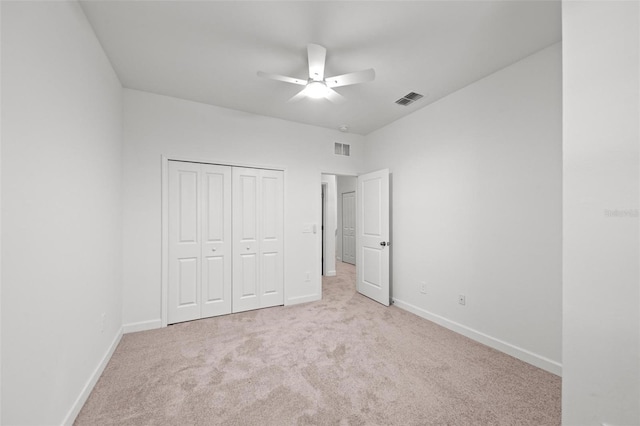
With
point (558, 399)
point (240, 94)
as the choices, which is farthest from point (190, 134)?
point (558, 399)

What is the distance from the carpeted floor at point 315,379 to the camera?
5.21 feet

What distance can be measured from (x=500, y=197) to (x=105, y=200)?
3732 mm

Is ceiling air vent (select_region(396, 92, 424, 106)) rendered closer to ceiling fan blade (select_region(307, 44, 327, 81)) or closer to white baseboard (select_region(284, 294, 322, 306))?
ceiling fan blade (select_region(307, 44, 327, 81))

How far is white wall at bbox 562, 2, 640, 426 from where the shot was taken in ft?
3.20

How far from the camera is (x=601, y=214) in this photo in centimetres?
105

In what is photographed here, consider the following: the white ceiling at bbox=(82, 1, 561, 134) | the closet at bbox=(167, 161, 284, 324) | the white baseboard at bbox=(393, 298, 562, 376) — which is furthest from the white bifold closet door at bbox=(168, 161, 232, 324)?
the white baseboard at bbox=(393, 298, 562, 376)

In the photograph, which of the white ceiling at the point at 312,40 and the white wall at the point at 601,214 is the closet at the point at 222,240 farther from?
the white wall at the point at 601,214

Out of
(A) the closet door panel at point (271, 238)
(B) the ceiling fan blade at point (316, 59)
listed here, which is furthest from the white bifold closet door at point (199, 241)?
(B) the ceiling fan blade at point (316, 59)

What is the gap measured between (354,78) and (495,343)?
2849 millimetres

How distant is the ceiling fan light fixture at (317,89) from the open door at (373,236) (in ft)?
5.67

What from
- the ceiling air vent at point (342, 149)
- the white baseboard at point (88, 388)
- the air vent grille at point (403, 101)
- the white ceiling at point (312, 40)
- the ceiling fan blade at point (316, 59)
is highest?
the white ceiling at point (312, 40)

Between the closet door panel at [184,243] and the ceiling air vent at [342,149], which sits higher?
the ceiling air vent at [342,149]

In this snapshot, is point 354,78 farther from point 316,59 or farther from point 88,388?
point 88,388

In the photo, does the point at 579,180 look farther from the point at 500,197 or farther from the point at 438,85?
the point at 438,85
